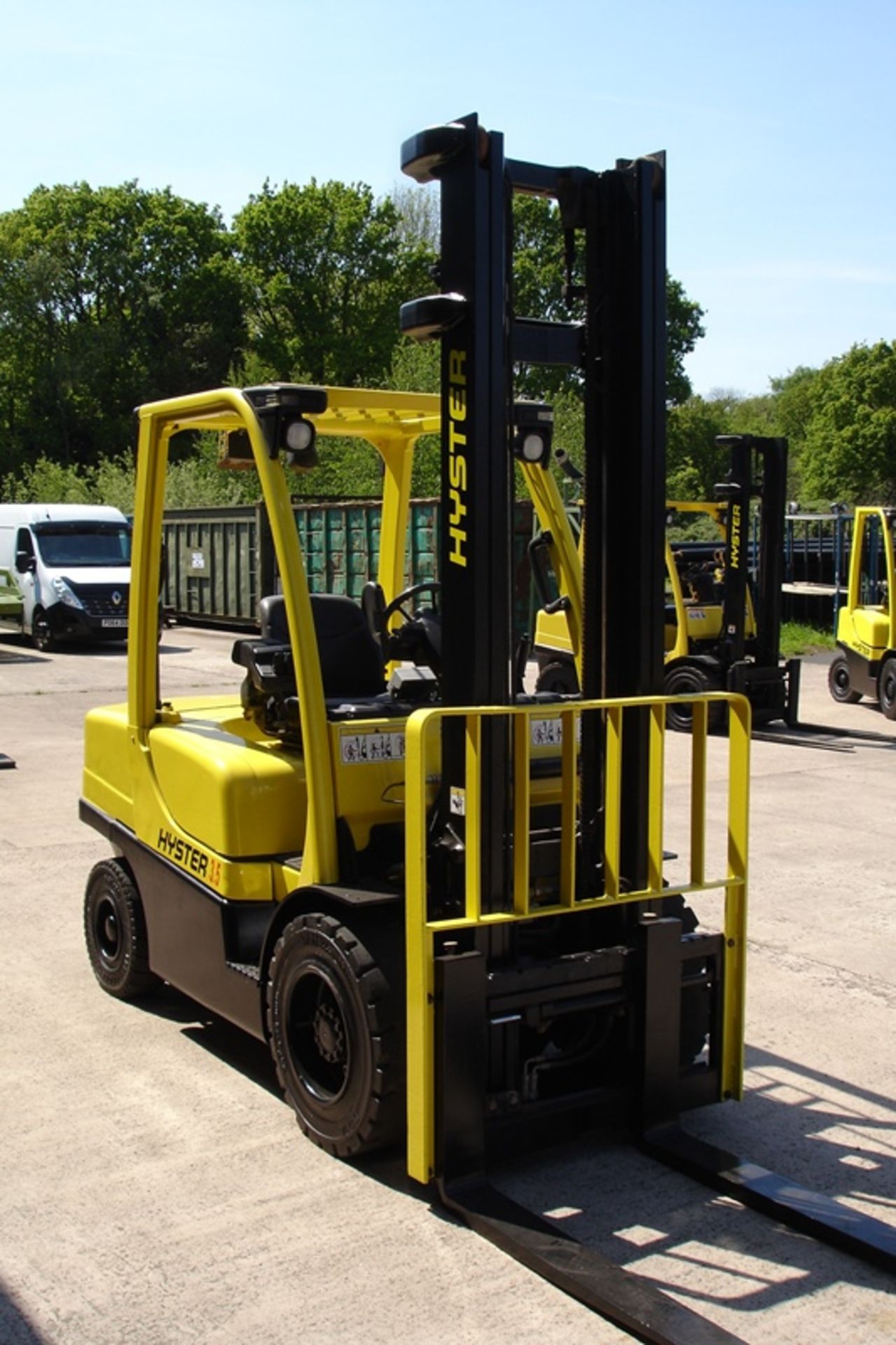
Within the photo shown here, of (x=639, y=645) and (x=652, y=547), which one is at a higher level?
(x=652, y=547)

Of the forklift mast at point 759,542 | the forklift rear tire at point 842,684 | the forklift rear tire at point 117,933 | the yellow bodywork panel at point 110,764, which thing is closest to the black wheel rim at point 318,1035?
the forklift rear tire at point 117,933

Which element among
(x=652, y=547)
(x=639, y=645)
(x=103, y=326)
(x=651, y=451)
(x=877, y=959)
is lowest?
(x=877, y=959)

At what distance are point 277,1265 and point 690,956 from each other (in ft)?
4.92

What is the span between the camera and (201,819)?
4.80 metres

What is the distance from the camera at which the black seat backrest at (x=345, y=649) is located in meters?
5.05

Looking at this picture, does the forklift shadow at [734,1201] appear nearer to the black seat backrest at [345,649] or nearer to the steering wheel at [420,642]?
the steering wheel at [420,642]

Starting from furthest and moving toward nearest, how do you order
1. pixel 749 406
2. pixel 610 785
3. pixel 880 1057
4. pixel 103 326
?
pixel 749 406, pixel 103 326, pixel 880 1057, pixel 610 785

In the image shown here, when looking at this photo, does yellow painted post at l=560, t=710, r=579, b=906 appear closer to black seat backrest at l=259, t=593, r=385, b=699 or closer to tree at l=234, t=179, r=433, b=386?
black seat backrest at l=259, t=593, r=385, b=699

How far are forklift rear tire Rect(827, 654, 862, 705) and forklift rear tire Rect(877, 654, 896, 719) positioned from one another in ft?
2.15

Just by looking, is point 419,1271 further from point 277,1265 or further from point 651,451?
point 651,451

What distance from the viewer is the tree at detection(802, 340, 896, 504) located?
60.9m

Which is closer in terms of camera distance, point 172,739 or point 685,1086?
point 685,1086

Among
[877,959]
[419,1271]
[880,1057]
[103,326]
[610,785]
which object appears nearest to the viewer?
[419,1271]

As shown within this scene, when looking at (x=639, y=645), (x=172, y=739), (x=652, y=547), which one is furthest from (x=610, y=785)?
(x=172, y=739)
